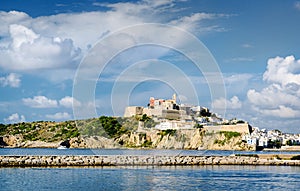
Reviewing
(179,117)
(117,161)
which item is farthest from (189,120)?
(117,161)

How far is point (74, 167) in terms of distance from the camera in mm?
42156

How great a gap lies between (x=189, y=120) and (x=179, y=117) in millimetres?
3275

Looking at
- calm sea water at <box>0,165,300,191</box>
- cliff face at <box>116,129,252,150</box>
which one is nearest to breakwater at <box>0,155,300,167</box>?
calm sea water at <box>0,165,300,191</box>

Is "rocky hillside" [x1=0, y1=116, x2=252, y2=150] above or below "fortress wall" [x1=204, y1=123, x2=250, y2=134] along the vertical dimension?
below

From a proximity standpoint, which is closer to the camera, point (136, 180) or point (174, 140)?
point (136, 180)

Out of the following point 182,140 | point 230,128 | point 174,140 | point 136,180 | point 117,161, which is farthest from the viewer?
point 230,128

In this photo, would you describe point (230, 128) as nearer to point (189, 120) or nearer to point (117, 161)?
point (189, 120)

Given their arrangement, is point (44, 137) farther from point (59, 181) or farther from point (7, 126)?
point (59, 181)

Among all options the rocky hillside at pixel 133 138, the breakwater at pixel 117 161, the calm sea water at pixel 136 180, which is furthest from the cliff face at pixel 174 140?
the calm sea water at pixel 136 180

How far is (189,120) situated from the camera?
6152 inches

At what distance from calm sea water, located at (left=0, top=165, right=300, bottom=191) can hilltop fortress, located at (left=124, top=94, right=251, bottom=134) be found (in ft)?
339

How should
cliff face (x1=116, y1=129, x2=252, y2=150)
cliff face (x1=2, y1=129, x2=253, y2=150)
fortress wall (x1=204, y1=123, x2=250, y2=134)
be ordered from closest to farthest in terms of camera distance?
cliff face (x1=2, y1=129, x2=253, y2=150) < cliff face (x1=116, y1=129, x2=252, y2=150) < fortress wall (x1=204, y1=123, x2=250, y2=134)

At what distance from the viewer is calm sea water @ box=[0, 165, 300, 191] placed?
28.8 meters

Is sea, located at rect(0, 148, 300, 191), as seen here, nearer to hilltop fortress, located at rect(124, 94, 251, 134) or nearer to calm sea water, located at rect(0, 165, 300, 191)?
calm sea water, located at rect(0, 165, 300, 191)
